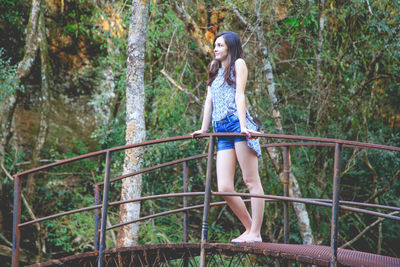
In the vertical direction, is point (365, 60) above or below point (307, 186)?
above

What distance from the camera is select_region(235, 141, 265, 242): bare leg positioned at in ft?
13.4

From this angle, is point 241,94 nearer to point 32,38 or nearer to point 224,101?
point 224,101

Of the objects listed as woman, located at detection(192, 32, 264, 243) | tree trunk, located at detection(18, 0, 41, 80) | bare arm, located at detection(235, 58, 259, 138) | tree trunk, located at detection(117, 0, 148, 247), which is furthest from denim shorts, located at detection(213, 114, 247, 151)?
tree trunk, located at detection(18, 0, 41, 80)

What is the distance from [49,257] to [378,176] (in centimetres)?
702

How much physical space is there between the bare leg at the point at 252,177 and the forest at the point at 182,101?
9.01ft

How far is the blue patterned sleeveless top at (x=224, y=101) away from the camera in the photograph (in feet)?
13.6

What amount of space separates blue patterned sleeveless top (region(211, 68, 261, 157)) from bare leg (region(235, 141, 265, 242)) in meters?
0.08

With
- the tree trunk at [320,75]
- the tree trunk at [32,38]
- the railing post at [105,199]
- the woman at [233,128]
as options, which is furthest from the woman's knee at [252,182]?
the tree trunk at [32,38]

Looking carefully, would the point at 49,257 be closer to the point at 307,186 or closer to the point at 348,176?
the point at 307,186

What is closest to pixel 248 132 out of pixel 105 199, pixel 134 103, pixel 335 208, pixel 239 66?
pixel 239 66

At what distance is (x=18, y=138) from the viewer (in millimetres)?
10664

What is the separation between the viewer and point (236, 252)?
13.3ft

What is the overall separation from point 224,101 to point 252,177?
0.69 metres

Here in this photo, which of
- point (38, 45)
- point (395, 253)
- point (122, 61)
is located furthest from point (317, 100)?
point (38, 45)
